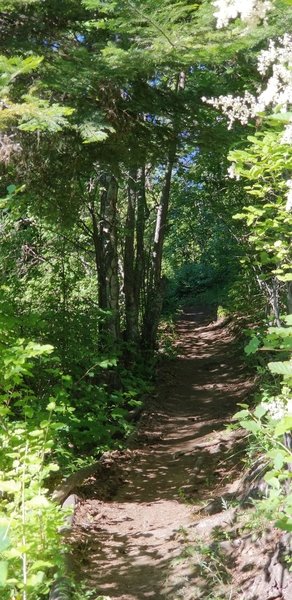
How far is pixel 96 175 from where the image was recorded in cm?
787

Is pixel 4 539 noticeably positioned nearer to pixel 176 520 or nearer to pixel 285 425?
pixel 285 425

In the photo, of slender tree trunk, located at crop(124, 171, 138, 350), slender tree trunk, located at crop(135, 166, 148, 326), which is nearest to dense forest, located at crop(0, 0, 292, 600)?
slender tree trunk, located at crop(124, 171, 138, 350)

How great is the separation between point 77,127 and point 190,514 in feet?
13.2

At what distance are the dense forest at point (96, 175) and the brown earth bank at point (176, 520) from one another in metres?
0.39

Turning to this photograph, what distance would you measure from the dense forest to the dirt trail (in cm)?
47

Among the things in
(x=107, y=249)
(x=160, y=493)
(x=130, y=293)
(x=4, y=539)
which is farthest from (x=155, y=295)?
(x=4, y=539)

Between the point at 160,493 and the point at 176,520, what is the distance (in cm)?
85

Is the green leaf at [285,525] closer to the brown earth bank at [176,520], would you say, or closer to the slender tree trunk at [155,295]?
the brown earth bank at [176,520]

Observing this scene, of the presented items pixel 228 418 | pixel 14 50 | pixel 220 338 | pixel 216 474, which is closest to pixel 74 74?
pixel 14 50

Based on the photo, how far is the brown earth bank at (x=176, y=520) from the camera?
388cm

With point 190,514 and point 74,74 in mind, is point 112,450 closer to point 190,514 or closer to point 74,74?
point 190,514

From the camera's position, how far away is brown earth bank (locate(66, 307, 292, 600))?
388 centimetres

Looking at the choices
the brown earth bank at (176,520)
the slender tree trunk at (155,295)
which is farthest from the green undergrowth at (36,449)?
the slender tree trunk at (155,295)

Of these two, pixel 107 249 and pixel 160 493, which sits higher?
pixel 107 249
